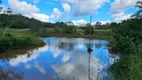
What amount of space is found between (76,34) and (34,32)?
897 inches

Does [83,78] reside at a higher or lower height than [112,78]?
lower

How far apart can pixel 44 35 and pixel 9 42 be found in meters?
61.7

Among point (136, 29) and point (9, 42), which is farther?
point (9, 42)

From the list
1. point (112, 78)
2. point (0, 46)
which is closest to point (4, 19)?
point (0, 46)

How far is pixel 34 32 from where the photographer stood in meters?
102

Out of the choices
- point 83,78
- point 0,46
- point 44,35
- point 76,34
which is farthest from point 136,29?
point 76,34

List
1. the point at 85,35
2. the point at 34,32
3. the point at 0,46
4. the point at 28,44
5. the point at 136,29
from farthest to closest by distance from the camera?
the point at 85,35
the point at 34,32
the point at 28,44
the point at 0,46
the point at 136,29

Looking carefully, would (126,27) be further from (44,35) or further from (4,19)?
(44,35)

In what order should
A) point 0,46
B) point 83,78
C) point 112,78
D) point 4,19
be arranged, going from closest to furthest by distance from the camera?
point 112,78 → point 83,78 → point 4,19 → point 0,46

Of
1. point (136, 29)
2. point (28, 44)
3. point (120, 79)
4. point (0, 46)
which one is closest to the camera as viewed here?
point (120, 79)

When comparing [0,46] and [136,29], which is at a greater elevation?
[136,29]

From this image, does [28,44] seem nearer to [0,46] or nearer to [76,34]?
[0,46]

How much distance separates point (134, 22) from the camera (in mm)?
31203

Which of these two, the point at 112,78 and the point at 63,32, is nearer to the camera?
the point at 112,78
